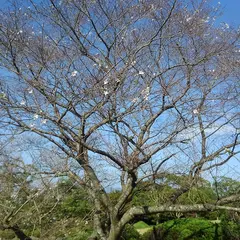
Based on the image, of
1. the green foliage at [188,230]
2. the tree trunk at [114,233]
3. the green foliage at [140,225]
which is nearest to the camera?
the tree trunk at [114,233]

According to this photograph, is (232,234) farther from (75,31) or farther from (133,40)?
(75,31)

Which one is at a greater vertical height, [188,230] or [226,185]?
[226,185]

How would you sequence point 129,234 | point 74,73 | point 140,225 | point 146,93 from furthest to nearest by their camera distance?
point 140,225, point 129,234, point 74,73, point 146,93

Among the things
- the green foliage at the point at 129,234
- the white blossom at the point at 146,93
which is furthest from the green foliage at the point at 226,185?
the green foliage at the point at 129,234

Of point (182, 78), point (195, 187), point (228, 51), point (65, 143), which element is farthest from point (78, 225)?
point (228, 51)

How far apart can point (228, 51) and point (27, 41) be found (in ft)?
11.8

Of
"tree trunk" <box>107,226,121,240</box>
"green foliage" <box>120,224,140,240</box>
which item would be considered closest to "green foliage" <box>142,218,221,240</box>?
"green foliage" <box>120,224,140,240</box>

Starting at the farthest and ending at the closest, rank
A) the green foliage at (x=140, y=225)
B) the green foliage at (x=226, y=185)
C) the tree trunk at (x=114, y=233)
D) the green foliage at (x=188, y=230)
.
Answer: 1. the green foliage at (x=140, y=225)
2. the green foliage at (x=188, y=230)
3. the tree trunk at (x=114, y=233)
4. the green foliage at (x=226, y=185)

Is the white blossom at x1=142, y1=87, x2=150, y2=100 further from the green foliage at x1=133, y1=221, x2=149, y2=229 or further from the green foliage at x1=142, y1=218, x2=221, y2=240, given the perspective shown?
the green foliage at x1=133, y1=221, x2=149, y2=229

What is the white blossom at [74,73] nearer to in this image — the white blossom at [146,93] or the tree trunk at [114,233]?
the white blossom at [146,93]

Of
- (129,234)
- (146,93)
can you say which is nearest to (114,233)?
(146,93)

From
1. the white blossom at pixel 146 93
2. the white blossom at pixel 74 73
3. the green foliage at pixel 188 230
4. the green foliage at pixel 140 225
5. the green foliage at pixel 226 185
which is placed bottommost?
the green foliage at pixel 188 230

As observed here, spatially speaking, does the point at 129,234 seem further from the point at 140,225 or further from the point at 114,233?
the point at 140,225

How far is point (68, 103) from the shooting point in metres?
6.10
